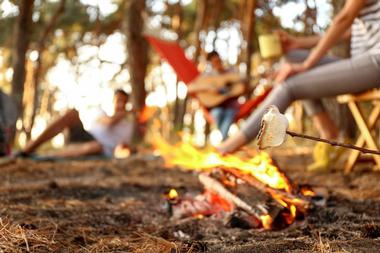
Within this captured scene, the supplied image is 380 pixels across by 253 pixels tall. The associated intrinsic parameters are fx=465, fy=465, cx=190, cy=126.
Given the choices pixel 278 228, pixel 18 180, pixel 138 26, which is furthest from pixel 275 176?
pixel 138 26

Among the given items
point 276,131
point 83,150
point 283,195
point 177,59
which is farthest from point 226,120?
point 276,131

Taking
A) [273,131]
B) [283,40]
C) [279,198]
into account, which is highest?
[283,40]

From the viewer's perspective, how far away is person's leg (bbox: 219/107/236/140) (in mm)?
5840

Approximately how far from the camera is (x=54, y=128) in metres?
5.38

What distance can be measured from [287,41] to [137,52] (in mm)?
4919

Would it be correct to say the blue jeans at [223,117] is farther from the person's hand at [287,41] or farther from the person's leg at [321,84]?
the person's leg at [321,84]

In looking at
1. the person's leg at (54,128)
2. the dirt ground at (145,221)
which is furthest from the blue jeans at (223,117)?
the dirt ground at (145,221)

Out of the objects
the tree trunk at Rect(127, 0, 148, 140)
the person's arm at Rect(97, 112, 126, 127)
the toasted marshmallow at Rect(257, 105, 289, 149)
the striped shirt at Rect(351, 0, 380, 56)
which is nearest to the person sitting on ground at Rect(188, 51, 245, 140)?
the person's arm at Rect(97, 112, 126, 127)

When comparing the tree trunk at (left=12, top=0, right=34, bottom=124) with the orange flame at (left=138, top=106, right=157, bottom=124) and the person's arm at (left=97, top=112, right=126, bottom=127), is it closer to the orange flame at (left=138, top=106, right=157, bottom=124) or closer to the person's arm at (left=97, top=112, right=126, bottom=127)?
the orange flame at (left=138, top=106, right=157, bottom=124)

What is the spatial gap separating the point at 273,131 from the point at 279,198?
639mm

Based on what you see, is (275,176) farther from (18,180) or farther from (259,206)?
(18,180)

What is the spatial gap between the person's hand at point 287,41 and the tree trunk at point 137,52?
4.57 meters

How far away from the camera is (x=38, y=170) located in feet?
14.0

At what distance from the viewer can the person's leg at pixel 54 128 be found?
5.25 m
